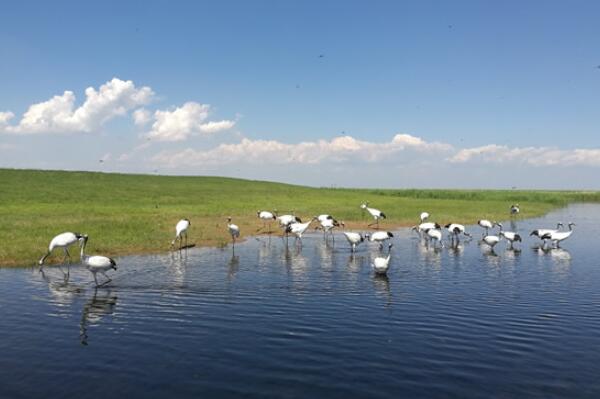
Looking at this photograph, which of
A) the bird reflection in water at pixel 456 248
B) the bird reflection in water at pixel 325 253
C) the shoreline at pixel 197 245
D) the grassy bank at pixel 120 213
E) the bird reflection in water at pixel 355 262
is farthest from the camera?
the grassy bank at pixel 120 213

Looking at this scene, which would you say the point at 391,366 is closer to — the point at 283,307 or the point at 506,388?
the point at 506,388

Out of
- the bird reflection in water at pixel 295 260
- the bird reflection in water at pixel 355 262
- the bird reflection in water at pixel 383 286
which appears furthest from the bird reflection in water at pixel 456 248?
the bird reflection in water at pixel 383 286

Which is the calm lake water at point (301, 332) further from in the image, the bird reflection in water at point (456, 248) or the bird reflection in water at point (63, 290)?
the bird reflection in water at point (456, 248)

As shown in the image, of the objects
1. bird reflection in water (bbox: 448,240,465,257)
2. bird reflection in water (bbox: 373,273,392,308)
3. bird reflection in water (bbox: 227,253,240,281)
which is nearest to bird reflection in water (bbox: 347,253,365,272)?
bird reflection in water (bbox: 373,273,392,308)

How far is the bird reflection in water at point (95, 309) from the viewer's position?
16859 millimetres

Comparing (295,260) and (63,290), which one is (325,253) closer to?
(295,260)

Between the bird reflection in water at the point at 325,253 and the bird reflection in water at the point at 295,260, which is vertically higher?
the bird reflection in water at the point at 325,253

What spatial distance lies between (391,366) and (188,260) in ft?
61.5

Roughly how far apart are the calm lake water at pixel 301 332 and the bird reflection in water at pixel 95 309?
0.23ft

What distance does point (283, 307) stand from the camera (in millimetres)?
19438

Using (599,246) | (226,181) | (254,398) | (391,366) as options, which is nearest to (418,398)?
(391,366)

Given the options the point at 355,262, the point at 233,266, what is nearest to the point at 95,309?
the point at 233,266

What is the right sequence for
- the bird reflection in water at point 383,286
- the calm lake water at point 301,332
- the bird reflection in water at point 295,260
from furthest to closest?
1. the bird reflection in water at point 295,260
2. the bird reflection in water at point 383,286
3. the calm lake water at point 301,332

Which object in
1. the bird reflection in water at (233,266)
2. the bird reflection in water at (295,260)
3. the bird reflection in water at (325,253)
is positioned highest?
the bird reflection in water at (325,253)
